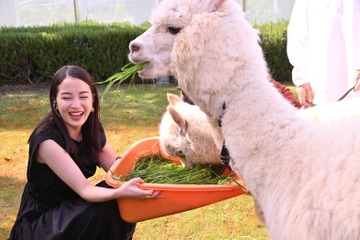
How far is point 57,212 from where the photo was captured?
2.42 m

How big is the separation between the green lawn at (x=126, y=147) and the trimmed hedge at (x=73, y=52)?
16.9 inches

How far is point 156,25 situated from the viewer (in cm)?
184

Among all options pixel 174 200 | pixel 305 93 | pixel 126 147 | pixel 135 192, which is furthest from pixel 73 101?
pixel 126 147

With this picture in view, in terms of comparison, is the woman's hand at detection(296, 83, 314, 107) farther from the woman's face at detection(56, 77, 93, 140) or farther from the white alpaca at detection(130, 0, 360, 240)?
the woman's face at detection(56, 77, 93, 140)

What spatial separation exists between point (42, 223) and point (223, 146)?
1.12 m

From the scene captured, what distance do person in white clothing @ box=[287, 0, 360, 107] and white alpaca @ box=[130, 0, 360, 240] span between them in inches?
35.7

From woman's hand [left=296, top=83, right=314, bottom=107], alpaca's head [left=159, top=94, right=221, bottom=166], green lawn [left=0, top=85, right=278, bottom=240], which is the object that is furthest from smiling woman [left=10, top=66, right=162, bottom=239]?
woman's hand [left=296, top=83, right=314, bottom=107]

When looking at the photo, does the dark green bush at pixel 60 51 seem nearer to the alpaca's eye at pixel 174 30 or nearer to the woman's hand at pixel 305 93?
the woman's hand at pixel 305 93

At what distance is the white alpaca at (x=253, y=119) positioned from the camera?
1.53m

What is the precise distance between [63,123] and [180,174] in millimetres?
666

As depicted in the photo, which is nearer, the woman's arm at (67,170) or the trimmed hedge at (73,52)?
the woman's arm at (67,170)

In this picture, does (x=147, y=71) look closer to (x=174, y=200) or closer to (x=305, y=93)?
(x=174, y=200)

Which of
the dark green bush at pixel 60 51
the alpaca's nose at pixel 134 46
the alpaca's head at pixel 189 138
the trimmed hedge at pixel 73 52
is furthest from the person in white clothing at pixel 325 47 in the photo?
the dark green bush at pixel 60 51

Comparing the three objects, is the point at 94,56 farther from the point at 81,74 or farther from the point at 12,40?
the point at 81,74
